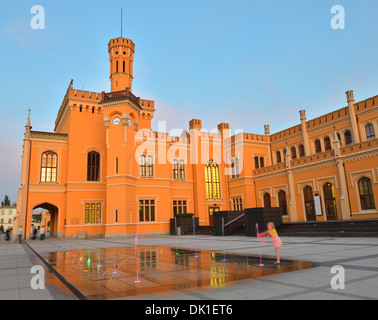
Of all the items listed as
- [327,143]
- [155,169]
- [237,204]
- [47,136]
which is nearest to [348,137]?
[327,143]

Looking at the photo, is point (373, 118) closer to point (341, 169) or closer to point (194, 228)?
point (341, 169)

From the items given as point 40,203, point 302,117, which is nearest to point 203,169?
point 302,117

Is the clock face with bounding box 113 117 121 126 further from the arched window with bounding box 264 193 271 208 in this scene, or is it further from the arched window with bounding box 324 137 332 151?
the arched window with bounding box 324 137 332 151

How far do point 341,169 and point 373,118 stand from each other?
5.84 metres

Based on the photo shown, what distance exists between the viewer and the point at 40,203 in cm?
2839

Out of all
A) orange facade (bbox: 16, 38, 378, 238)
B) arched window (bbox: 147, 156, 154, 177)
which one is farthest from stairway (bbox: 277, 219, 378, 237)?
arched window (bbox: 147, 156, 154, 177)

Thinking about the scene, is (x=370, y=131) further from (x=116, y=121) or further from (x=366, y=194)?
(x=116, y=121)

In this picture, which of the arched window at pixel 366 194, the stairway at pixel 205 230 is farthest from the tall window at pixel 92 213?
the arched window at pixel 366 194

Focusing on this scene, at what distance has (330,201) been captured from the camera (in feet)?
90.0

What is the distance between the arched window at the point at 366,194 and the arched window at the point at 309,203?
16.3 feet

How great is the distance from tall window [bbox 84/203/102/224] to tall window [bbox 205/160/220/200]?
1319cm

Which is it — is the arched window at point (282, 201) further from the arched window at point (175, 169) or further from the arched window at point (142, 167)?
the arched window at point (142, 167)
